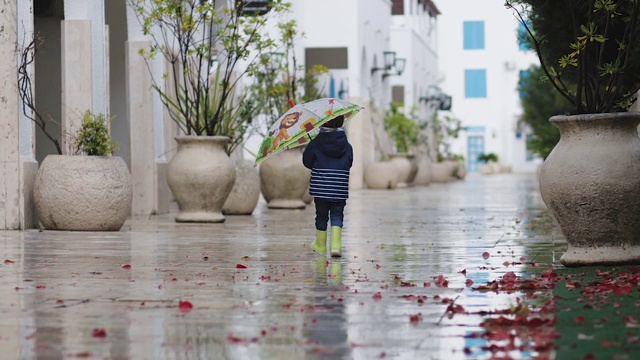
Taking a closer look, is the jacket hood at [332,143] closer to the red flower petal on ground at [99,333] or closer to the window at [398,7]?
the red flower petal on ground at [99,333]

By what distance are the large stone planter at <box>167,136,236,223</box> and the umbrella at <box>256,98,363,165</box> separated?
4691mm

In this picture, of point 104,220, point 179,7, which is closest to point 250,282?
point 104,220

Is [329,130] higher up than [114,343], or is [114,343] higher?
[329,130]

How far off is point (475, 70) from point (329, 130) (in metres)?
67.9

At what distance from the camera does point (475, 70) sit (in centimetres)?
7781

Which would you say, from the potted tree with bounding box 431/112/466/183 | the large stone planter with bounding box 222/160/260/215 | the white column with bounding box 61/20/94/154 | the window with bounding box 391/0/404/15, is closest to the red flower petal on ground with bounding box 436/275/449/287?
the white column with bounding box 61/20/94/154

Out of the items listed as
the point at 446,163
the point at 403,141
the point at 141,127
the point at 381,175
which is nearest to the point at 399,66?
the point at 446,163

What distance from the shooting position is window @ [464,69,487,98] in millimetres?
77500

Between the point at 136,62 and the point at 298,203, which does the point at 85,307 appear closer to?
the point at 136,62

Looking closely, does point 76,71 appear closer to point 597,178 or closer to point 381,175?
point 597,178

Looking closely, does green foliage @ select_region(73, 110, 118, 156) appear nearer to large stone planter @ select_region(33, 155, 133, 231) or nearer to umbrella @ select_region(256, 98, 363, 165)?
large stone planter @ select_region(33, 155, 133, 231)

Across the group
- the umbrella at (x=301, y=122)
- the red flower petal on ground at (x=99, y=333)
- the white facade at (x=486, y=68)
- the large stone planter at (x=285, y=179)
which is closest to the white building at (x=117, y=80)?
the large stone planter at (x=285, y=179)

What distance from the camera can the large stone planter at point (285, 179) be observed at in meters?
20.0

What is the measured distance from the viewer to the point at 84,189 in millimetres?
13633
